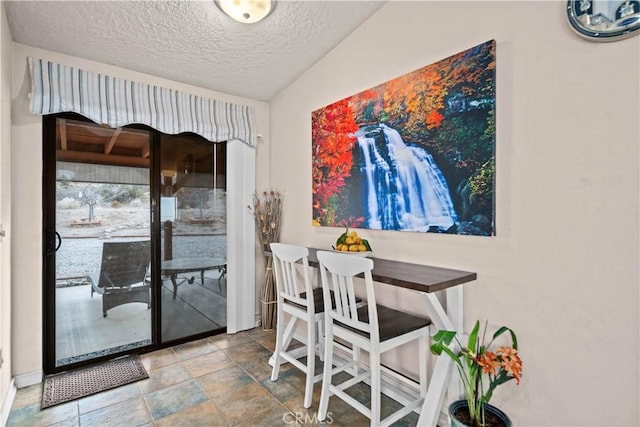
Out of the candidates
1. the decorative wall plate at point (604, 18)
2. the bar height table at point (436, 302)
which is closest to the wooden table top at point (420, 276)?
the bar height table at point (436, 302)

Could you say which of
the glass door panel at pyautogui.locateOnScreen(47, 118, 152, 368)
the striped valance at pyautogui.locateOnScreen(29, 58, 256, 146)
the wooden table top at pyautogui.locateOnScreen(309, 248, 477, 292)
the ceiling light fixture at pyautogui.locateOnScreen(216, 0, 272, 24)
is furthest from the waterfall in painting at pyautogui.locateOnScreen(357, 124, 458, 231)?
the glass door panel at pyautogui.locateOnScreen(47, 118, 152, 368)

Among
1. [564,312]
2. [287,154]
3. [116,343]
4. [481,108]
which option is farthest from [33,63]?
[564,312]

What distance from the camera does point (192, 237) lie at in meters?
3.11

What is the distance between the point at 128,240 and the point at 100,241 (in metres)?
0.20

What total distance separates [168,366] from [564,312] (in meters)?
2.70

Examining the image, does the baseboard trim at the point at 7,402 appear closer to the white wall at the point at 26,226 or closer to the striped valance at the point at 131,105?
the white wall at the point at 26,226

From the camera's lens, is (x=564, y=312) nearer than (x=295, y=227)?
Yes

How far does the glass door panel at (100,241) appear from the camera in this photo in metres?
2.52

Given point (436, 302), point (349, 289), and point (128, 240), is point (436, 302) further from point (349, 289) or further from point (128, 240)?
point (128, 240)

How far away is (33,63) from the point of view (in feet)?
7.41

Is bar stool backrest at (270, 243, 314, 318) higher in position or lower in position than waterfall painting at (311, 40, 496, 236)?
lower

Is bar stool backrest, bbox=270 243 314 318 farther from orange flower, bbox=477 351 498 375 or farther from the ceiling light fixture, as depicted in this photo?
the ceiling light fixture

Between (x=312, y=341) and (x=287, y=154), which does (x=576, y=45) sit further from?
(x=287, y=154)

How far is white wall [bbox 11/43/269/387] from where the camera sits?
225cm
